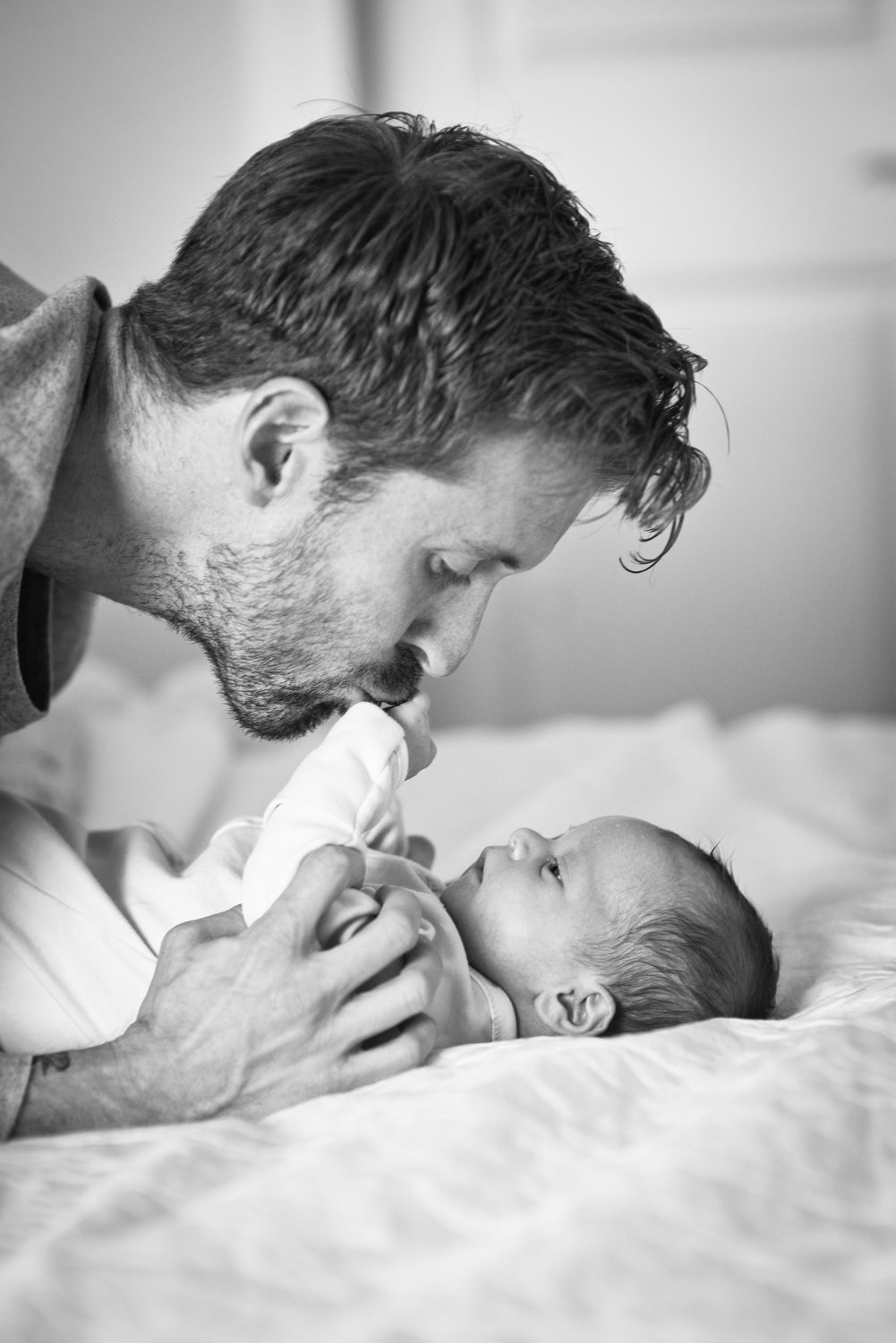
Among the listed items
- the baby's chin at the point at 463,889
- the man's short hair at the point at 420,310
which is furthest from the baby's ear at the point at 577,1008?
the man's short hair at the point at 420,310

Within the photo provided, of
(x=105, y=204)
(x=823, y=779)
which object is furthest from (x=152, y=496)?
(x=105, y=204)

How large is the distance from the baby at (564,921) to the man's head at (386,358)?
0.66ft

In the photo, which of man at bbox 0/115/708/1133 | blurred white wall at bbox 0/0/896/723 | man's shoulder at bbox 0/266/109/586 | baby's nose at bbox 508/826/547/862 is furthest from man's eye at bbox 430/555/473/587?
blurred white wall at bbox 0/0/896/723

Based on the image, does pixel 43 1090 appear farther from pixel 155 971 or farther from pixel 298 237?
pixel 298 237

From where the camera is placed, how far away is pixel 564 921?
3.74ft

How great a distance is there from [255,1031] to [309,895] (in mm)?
104

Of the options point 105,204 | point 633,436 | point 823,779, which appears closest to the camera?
point 633,436

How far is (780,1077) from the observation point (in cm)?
85

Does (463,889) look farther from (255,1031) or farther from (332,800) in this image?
(255,1031)

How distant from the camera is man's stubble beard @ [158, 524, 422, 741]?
1256mm

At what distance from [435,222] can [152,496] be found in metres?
0.39

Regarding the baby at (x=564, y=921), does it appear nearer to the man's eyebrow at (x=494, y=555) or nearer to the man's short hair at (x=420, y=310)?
the man's eyebrow at (x=494, y=555)

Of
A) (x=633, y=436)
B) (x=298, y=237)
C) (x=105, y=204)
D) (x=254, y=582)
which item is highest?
(x=105, y=204)

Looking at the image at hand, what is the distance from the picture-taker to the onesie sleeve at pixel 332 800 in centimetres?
101
